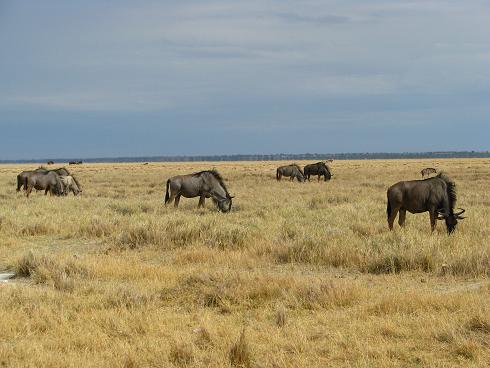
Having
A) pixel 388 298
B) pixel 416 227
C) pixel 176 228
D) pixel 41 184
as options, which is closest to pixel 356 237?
pixel 416 227

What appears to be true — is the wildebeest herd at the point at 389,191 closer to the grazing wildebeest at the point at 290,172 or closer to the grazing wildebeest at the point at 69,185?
the grazing wildebeest at the point at 69,185

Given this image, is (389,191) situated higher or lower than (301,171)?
higher

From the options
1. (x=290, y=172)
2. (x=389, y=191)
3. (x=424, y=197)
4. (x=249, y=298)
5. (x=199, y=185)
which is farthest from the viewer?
(x=290, y=172)

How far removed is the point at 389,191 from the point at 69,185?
18.8m

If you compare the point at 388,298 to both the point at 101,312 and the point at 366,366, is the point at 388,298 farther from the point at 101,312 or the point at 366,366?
the point at 101,312

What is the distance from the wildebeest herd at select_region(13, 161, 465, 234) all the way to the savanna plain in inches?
23.6

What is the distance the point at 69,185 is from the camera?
2838cm

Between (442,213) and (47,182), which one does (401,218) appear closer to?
(442,213)

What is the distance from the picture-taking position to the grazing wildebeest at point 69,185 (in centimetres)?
2811

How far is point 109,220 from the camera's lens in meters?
16.2

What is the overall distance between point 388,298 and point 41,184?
23426 mm

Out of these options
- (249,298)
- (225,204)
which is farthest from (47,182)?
(249,298)

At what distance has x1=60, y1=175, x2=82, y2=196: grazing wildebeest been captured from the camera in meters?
28.1

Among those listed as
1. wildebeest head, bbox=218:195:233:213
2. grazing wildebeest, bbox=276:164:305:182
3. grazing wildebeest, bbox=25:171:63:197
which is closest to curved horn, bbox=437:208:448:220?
wildebeest head, bbox=218:195:233:213
